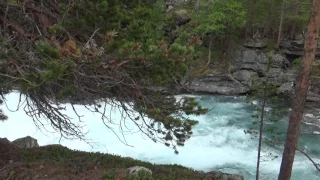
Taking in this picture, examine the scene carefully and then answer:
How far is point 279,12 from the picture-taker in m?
31.4

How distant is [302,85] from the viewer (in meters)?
6.70

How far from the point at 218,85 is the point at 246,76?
7.75 ft

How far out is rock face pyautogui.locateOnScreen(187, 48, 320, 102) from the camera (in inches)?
1036

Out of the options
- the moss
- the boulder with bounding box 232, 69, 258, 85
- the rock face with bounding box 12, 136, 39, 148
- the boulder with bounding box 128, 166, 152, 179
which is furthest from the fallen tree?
the boulder with bounding box 232, 69, 258, 85

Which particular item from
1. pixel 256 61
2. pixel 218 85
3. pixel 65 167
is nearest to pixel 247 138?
pixel 218 85

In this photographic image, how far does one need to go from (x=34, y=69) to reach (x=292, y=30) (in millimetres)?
30273

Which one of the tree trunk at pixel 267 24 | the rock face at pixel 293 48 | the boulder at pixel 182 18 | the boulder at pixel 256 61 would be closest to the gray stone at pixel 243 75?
the boulder at pixel 256 61

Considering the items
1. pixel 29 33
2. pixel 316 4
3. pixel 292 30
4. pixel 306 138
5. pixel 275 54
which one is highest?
pixel 292 30

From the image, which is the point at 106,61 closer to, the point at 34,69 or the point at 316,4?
the point at 34,69

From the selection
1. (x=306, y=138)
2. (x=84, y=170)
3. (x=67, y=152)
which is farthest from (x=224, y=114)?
(x=84, y=170)

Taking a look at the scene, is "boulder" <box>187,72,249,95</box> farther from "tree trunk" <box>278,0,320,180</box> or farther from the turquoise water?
"tree trunk" <box>278,0,320,180</box>

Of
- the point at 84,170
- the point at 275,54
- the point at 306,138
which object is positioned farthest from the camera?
the point at 275,54

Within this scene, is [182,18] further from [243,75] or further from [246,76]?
[246,76]

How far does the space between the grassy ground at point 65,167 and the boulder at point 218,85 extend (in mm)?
17141
